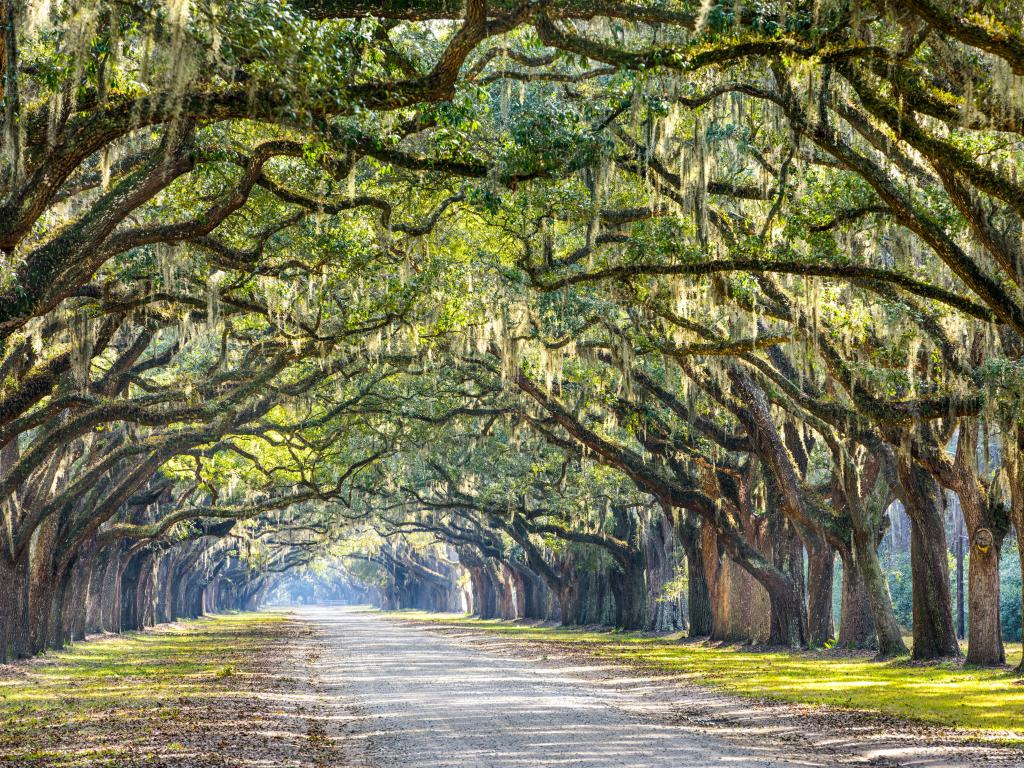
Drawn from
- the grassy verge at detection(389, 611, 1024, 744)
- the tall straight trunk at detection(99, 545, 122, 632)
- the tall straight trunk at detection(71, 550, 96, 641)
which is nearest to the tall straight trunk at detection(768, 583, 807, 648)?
the grassy verge at detection(389, 611, 1024, 744)

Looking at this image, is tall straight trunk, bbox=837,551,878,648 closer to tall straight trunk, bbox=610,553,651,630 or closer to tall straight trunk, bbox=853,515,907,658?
tall straight trunk, bbox=853,515,907,658

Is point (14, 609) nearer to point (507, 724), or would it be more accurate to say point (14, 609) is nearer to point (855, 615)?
point (507, 724)

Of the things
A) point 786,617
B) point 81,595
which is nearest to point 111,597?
point 81,595

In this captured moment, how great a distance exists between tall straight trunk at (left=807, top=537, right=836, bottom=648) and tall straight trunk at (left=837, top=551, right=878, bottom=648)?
0.74 m

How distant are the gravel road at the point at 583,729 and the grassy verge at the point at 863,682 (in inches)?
41.1

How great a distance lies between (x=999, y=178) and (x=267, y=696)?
11.4 m

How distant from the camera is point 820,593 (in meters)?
27.6

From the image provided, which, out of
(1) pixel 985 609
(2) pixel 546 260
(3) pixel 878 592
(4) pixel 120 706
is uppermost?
(2) pixel 546 260

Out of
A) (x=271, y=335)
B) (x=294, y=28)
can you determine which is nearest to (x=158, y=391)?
(x=271, y=335)

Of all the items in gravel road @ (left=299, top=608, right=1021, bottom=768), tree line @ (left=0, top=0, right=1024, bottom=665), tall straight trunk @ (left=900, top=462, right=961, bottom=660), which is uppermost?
tree line @ (left=0, top=0, right=1024, bottom=665)

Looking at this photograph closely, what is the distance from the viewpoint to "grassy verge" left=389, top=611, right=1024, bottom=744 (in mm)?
13125

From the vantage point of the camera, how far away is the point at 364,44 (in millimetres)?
9953

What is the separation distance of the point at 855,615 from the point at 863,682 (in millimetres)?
8286

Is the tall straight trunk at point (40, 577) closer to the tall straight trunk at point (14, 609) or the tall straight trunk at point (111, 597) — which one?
the tall straight trunk at point (14, 609)
